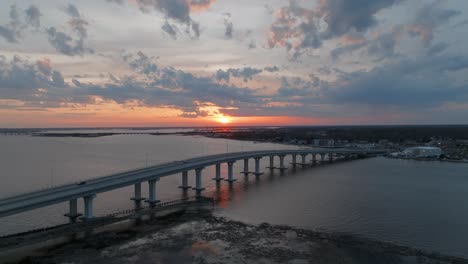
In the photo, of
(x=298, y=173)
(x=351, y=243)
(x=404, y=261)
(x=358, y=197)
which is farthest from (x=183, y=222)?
(x=298, y=173)

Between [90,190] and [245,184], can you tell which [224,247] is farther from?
[245,184]

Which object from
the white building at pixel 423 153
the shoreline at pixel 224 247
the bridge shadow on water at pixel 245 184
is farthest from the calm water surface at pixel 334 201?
the white building at pixel 423 153

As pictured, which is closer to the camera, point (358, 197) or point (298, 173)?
point (358, 197)

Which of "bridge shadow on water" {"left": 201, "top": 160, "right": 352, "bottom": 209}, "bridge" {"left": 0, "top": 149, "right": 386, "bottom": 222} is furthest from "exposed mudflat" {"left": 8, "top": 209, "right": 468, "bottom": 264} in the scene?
"bridge shadow on water" {"left": 201, "top": 160, "right": 352, "bottom": 209}

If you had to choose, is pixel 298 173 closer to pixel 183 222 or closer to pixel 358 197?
pixel 358 197

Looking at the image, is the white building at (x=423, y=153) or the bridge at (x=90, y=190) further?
the white building at (x=423, y=153)

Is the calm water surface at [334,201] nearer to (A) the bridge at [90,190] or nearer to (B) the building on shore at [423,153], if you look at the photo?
(A) the bridge at [90,190]

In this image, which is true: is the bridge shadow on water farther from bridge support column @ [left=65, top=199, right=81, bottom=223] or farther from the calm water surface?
bridge support column @ [left=65, top=199, right=81, bottom=223]

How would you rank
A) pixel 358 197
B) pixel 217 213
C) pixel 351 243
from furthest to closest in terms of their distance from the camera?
pixel 358 197 < pixel 217 213 < pixel 351 243
